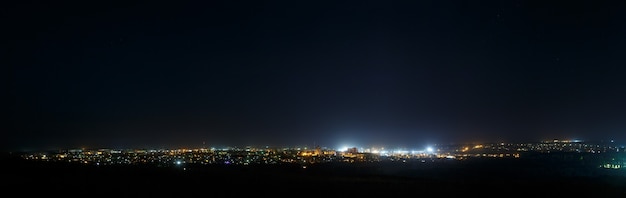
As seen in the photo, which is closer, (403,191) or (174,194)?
(174,194)

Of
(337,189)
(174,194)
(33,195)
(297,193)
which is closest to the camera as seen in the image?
(33,195)

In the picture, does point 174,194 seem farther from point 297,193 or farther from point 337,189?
point 337,189

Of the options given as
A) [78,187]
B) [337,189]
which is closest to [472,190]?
[337,189]

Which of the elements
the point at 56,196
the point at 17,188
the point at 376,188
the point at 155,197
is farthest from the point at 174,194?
the point at 376,188

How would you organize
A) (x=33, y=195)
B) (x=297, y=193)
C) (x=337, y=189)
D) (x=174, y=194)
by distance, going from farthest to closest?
1. (x=337, y=189)
2. (x=297, y=193)
3. (x=174, y=194)
4. (x=33, y=195)

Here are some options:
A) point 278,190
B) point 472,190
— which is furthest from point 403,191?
point 278,190

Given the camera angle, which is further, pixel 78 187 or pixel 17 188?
pixel 78 187

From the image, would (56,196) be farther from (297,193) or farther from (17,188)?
(297,193)
